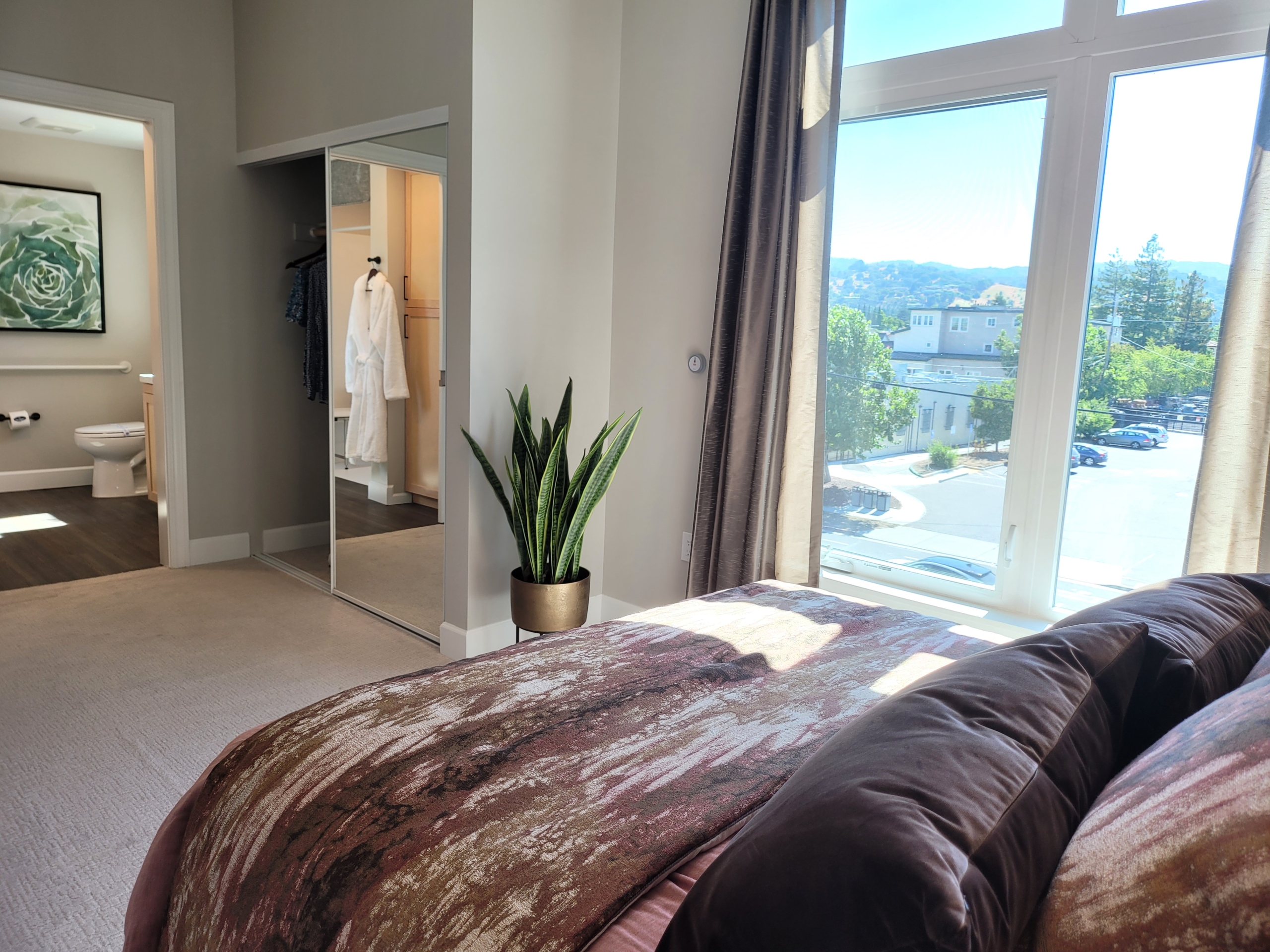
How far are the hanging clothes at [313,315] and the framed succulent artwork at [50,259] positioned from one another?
2455 millimetres

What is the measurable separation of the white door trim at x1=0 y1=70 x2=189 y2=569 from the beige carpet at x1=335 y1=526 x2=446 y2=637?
0.98m

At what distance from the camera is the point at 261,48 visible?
4031 millimetres

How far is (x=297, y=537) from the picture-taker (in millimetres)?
4758

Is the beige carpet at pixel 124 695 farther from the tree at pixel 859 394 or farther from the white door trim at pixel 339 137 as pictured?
the white door trim at pixel 339 137

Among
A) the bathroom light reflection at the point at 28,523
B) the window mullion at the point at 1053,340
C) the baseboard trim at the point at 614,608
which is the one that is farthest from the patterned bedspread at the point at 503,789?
the bathroom light reflection at the point at 28,523

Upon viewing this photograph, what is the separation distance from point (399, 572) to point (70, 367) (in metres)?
3.85

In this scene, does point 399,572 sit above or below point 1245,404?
below

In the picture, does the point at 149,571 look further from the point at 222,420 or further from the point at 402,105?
the point at 402,105

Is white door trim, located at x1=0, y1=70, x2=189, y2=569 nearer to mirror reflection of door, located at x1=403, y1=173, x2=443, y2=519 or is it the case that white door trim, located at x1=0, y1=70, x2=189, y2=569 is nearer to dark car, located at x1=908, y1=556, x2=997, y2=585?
mirror reflection of door, located at x1=403, y1=173, x2=443, y2=519

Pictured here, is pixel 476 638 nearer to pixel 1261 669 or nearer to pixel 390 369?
pixel 390 369

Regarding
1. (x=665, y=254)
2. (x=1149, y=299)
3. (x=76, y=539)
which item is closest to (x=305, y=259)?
(x=76, y=539)

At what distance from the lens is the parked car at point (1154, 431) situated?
2461 millimetres

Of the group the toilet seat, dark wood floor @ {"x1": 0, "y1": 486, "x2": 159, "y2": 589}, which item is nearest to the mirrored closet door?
dark wood floor @ {"x1": 0, "y1": 486, "x2": 159, "y2": 589}

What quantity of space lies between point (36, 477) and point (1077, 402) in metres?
6.37
